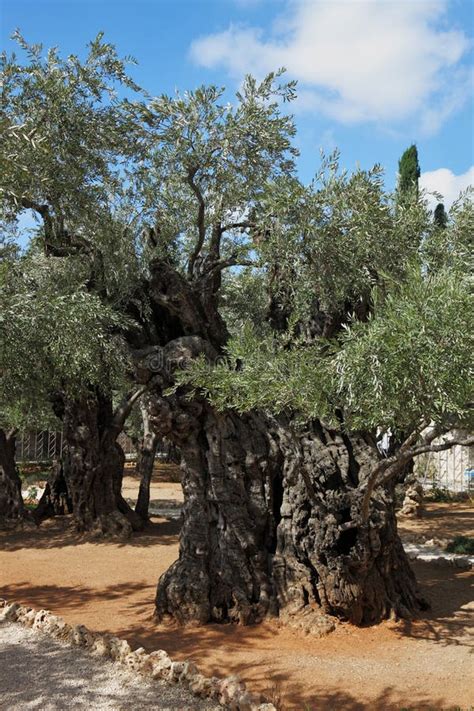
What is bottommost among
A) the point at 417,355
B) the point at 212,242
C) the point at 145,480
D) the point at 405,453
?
the point at 145,480

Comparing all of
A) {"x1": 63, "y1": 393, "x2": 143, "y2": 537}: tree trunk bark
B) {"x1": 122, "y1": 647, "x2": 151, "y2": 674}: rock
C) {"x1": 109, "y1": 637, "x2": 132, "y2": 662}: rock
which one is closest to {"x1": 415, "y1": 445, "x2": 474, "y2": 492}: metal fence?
{"x1": 63, "y1": 393, "x2": 143, "y2": 537}: tree trunk bark

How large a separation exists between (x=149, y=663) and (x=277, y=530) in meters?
2.49

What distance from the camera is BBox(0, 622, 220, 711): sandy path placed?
18.1 ft

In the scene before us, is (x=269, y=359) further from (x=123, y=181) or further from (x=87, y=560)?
(x=87, y=560)

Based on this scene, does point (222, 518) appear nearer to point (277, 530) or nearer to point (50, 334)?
point (277, 530)

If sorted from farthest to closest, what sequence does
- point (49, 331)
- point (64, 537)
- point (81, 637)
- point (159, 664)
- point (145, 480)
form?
1. point (145, 480)
2. point (64, 537)
3. point (49, 331)
4. point (81, 637)
5. point (159, 664)

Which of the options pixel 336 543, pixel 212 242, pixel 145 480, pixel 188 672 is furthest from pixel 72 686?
pixel 145 480

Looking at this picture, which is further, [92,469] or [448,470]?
[448,470]

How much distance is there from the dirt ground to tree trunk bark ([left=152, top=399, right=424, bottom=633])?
30 centimetres

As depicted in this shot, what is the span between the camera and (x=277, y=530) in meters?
8.23

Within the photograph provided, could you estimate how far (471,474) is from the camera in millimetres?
23703

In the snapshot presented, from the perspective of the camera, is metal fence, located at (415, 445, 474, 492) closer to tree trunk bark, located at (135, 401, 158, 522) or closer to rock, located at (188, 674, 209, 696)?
tree trunk bark, located at (135, 401, 158, 522)

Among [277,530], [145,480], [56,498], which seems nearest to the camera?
[277,530]

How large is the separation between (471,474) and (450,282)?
20338 mm
